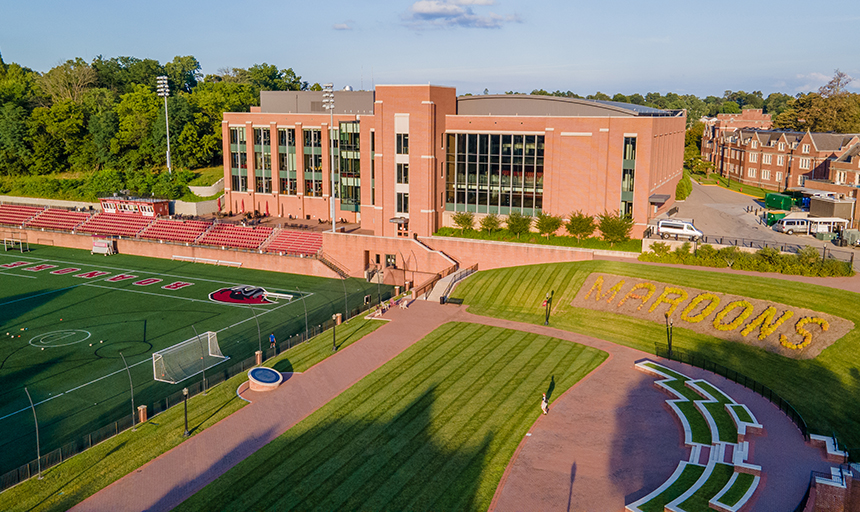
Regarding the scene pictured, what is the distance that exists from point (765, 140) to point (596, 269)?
6765 centimetres

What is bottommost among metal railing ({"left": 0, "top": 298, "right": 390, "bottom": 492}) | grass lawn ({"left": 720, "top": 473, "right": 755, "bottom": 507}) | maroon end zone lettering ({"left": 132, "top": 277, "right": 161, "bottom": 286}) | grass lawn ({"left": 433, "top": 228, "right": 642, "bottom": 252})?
metal railing ({"left": 0, "top": 298, "right": 390, "bottom": 492})

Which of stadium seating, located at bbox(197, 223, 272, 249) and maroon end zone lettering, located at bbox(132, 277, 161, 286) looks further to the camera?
stadium seating, located at bbox(197, 223, 272, 249)

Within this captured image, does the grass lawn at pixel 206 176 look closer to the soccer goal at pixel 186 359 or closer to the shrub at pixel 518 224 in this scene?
the shrub at pixel 518 224

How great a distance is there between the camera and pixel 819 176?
94.1 m

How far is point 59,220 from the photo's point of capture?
91750 mm

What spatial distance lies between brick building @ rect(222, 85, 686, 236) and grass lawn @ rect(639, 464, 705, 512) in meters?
38.2

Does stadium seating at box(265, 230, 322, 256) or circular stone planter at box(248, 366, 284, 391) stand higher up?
stadium seating at box(265, 230, 322, 256)

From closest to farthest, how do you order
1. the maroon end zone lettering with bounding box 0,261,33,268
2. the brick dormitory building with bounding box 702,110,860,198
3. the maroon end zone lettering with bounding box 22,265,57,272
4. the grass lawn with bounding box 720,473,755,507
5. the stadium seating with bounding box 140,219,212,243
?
1. the grass lawn with bounding box 720,473,755,507
2. the maroon end zone lettering with bounding box 22,265,57,272
3. the maroon end zone lettering with bounding box 0,261,33,268
4. the stadium seating with bounding box 140,219,212,243
5. the brick dormitory building with bounding box 702,110,860,198

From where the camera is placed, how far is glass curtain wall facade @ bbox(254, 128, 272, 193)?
86188mm

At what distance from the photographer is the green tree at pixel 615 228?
62031 mm

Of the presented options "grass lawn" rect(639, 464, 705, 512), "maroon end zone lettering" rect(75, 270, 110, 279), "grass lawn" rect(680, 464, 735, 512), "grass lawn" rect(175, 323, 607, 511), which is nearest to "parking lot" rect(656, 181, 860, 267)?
"grass lawn" rect(175, 323, 607, 511)

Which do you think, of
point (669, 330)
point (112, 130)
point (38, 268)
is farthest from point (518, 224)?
point (112, 130)

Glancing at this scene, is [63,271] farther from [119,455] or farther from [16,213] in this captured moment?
[119,455]

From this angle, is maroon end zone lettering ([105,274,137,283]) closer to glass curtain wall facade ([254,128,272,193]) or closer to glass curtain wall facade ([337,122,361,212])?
→ glass curtain wall facade ([254,128,272,193])
